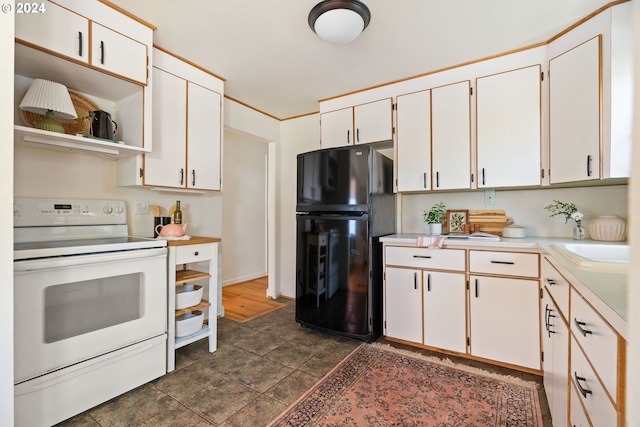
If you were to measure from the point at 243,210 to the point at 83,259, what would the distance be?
3178 mm

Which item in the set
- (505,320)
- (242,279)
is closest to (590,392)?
(505,320)

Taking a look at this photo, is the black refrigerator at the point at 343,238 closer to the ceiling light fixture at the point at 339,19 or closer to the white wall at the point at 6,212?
the ceiling light fixture at the point at 339,19

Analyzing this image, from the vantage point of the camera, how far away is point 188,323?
2.12 m

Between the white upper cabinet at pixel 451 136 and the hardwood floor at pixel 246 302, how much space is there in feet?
7.39

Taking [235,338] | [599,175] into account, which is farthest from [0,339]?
[599,175]

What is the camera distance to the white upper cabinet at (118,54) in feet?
5.63

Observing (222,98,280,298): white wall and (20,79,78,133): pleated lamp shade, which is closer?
(20,79,78,133): pleated lamp shade

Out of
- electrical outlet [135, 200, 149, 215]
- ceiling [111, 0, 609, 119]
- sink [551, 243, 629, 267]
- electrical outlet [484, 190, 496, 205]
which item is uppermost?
ceiling [111, 0, 609, 119]

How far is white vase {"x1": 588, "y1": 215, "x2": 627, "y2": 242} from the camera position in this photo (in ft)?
6.35

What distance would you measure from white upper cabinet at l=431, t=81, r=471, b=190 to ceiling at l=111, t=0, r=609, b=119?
0.26 m

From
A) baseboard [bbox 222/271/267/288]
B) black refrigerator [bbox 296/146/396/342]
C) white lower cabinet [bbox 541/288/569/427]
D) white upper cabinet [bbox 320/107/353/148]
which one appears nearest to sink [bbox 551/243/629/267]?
white lower cabinet [bbox 541/288/569/427]

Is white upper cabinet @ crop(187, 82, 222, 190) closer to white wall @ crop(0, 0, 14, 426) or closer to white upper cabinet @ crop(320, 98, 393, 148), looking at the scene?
white upper cabinet @ crop(320, 98, 393, 148)

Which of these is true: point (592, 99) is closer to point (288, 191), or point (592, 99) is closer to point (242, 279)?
point (288, 191)

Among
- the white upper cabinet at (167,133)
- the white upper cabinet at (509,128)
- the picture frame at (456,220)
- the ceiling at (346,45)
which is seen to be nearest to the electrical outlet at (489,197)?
the picture frame at (456,220)
